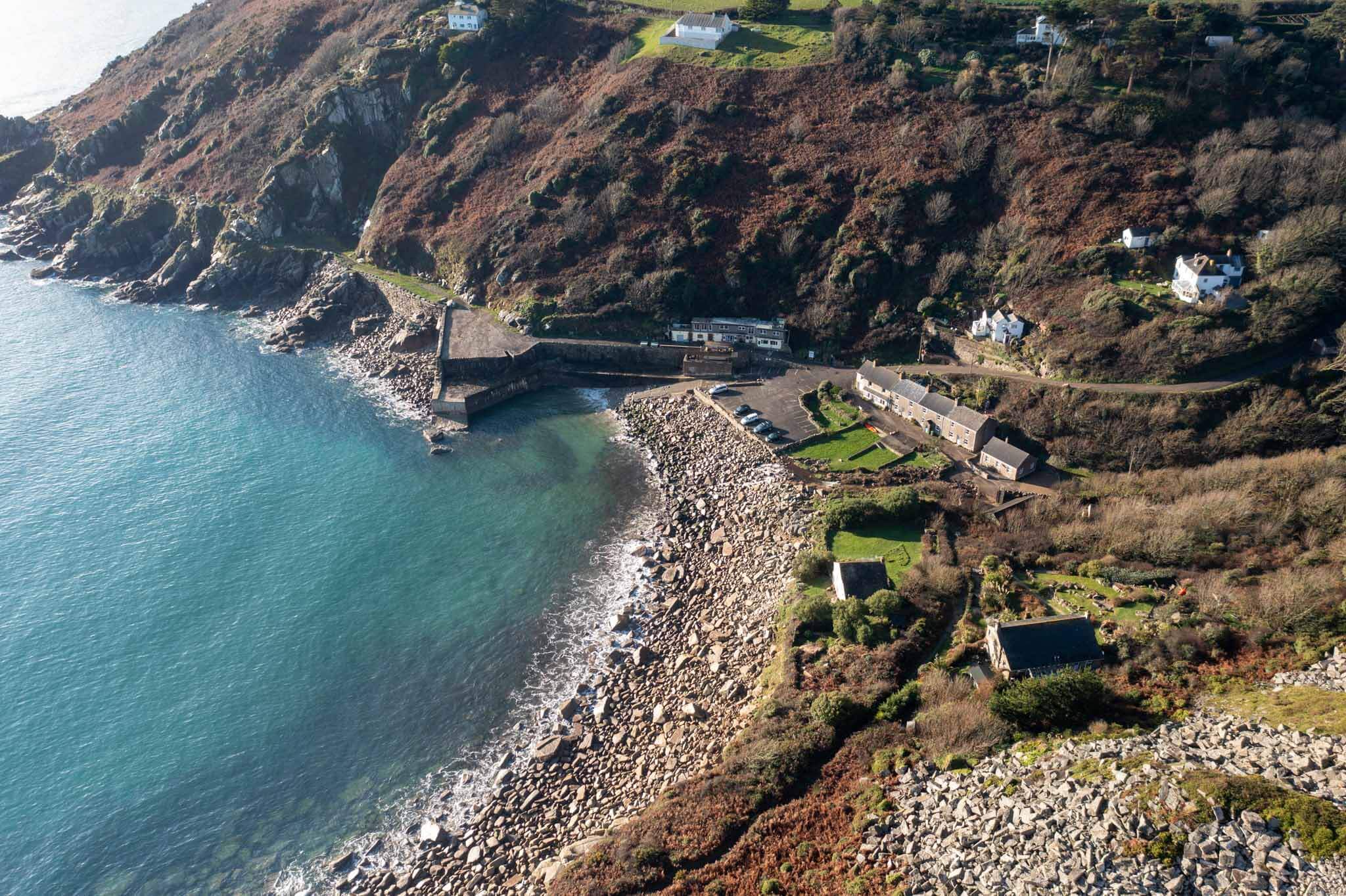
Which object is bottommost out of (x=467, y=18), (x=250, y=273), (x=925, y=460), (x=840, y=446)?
(x=925, y=460)

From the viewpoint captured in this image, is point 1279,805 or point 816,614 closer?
point 1279,805

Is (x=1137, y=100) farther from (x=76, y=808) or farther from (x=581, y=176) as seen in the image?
(x=76, y=808)

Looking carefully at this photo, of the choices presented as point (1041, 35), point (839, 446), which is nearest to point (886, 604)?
point (839, 446)

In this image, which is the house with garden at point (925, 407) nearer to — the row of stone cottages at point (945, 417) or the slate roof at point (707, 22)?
the row of stone cottages at point (945, 417)

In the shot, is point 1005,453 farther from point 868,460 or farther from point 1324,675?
point 1324,675

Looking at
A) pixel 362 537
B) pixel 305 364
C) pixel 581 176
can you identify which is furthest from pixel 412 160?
pixel 362 537

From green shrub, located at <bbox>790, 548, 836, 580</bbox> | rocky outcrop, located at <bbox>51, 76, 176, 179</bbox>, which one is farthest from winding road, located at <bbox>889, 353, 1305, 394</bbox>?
rocky outcrop, located at <bbox>51, 76, 176, 179</bbox>

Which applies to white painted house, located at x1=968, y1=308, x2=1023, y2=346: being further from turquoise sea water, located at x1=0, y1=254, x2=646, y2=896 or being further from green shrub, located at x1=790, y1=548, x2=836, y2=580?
turquoise sea water, located at x1=0, y1=254, x2=646, y2=896

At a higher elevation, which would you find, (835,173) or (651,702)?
(835,173)
